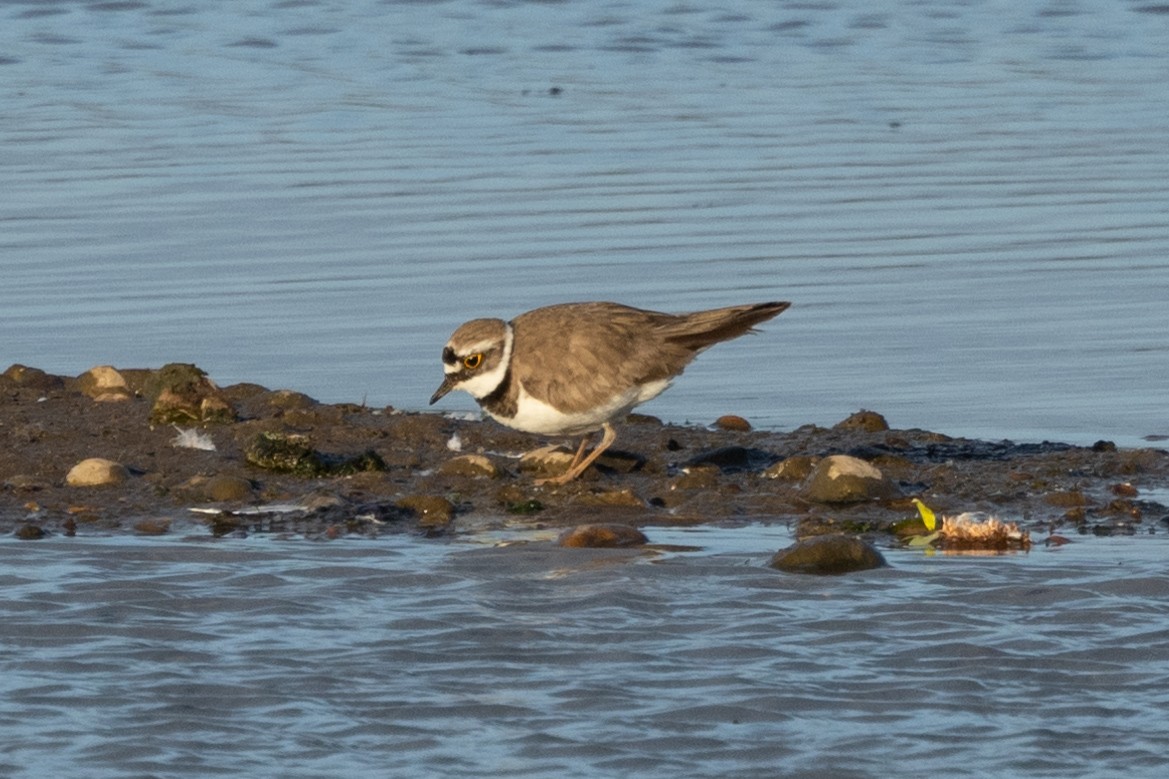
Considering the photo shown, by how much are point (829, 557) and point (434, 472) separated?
243cm

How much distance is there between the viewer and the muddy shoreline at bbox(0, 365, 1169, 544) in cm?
898

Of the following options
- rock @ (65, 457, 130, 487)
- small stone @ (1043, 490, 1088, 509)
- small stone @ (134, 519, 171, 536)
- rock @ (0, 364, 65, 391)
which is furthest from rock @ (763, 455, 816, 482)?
rock @ (0, 364, 65, 391)

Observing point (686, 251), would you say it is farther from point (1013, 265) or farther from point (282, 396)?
point (282, 396)

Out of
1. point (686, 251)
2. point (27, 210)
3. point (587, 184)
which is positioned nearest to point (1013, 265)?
point (686, 251)

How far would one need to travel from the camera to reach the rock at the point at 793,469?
9562mm

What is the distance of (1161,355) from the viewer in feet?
38.2

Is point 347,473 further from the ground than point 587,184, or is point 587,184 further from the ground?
point 587,184

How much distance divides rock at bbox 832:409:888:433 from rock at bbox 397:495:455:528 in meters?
2.29

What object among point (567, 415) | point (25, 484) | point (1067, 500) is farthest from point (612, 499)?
point (25, 484)

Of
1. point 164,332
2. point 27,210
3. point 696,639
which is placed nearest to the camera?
point 696,639

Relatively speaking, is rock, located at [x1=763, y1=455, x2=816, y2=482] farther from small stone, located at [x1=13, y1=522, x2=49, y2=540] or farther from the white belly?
small stone, located at [x1=13, y1=522, x2=49, y2=540]

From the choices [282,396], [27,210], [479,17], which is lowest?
[282,396]

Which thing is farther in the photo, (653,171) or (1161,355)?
(653,171)

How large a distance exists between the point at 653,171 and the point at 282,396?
6.85 metres
